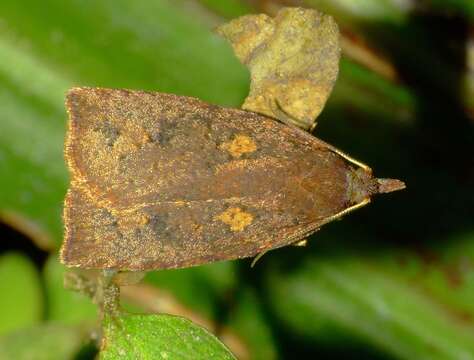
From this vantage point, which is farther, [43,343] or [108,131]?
[43,343]

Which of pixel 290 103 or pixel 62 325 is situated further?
pixel 62 325

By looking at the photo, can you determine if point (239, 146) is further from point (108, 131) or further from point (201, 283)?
point (201, 283)

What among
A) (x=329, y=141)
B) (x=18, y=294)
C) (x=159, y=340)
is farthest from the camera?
(x=329, y=141)

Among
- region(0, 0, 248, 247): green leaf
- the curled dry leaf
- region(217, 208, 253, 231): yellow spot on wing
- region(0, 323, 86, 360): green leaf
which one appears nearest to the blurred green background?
region(0, 0, 248, 247): green leaf

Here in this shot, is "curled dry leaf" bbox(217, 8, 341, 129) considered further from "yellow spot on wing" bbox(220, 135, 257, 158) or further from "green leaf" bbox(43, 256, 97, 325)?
"green leaf" bbox(43, 256, 97, 325)

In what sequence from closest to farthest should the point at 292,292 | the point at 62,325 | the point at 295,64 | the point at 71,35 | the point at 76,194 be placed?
the point at 76,194 → the point at 295,64 → the point at 62,325 → the point at 71,35 → the point at 292,292

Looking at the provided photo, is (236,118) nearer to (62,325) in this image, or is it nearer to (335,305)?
(62,325)

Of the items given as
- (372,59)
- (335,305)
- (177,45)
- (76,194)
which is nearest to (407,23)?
(372,59)

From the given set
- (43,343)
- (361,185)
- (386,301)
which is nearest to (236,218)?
(361,185)
